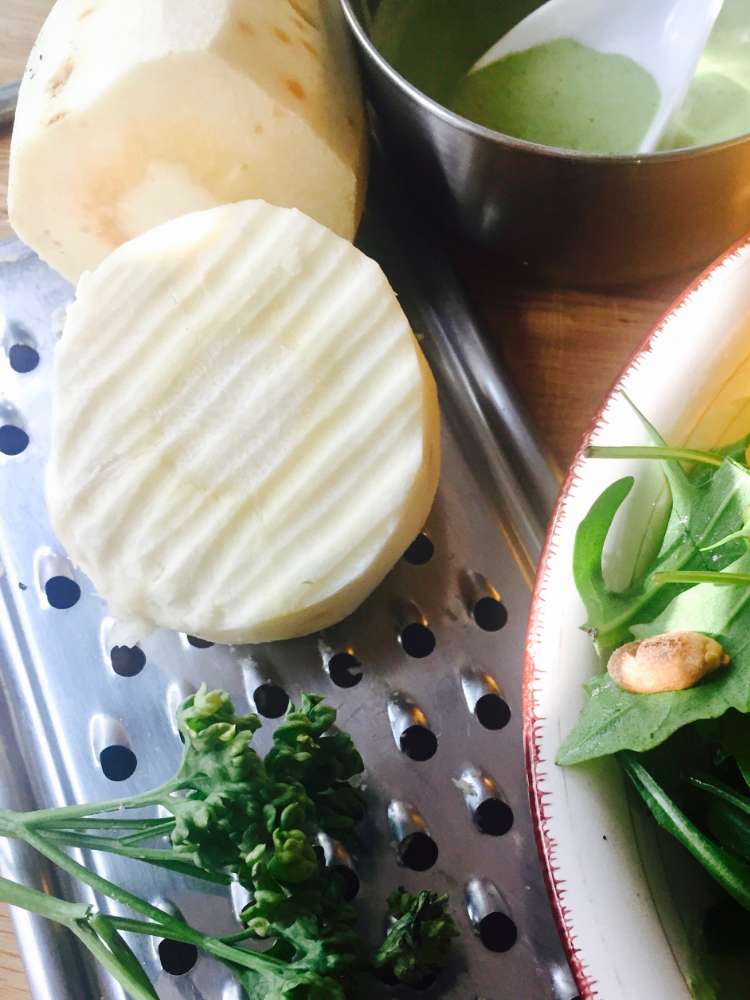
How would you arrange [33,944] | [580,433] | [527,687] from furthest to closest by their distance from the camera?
[580,433], [33,944], [527,687]

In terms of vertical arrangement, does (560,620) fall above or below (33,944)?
above

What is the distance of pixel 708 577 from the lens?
33 centimetres

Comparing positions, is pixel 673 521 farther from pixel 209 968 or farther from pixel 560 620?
pixel 209 968

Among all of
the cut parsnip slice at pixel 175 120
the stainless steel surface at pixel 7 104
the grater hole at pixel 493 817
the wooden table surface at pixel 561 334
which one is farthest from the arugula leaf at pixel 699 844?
the stainless steel surface at pixel 7 104

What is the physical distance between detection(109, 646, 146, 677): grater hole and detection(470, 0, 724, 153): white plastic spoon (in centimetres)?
42

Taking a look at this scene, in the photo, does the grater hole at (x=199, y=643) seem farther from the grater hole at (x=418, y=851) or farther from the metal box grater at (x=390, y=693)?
the grater hole at (x=418, y=851)

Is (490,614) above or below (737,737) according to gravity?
below

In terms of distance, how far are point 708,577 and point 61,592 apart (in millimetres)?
370

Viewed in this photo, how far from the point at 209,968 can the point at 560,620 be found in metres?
0.25

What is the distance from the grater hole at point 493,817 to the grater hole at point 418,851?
3cm

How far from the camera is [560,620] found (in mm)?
375

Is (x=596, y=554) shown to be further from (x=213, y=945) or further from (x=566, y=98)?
(x=566, y=98)

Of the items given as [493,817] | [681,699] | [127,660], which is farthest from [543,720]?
[127,660]

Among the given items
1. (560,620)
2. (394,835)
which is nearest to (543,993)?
(394,835)
